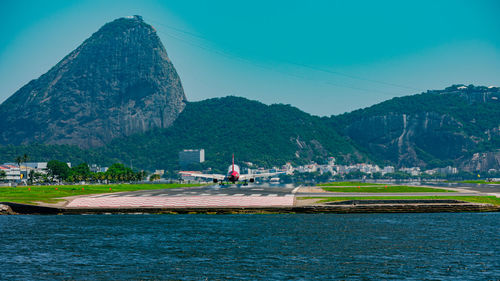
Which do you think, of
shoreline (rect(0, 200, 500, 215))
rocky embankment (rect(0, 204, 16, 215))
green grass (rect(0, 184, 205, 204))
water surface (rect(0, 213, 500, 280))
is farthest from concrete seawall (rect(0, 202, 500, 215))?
green grass (rect(0, 184, 205, 204))

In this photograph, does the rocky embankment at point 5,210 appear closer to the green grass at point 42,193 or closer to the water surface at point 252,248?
the green grass at point 42,193

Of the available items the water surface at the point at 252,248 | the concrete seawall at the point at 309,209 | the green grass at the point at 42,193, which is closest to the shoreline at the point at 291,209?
the concrete seawall at the point at 309,209

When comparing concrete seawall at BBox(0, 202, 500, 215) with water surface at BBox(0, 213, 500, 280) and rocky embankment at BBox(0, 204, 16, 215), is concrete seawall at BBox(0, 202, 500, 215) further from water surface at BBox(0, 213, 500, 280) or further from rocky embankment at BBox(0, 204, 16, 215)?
water surface at BBox(0, 213, 500, 280)

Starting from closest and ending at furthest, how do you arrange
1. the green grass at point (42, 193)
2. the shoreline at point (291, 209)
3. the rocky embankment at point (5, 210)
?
the shoreline at point (291, 209) < the rocky embankment at point (5, 210) < the green grass at point (42, 193)

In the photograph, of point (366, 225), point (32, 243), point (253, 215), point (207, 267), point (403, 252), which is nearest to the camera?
point (207, 267)

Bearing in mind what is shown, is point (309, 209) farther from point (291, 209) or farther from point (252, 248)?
point (252, 248)

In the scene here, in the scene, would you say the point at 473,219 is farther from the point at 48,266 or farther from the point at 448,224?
the point at 48,266

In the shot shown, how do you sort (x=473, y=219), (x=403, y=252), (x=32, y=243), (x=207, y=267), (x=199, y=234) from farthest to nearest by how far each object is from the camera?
(x=473, y=219) → (x=199, y=234) → (x=32, y=243) → (x=403, y=252) → (x=207, y=267)

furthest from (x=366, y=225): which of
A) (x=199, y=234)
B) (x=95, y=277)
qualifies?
(x=95, y=277)

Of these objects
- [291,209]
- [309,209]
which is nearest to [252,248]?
[291,209]
